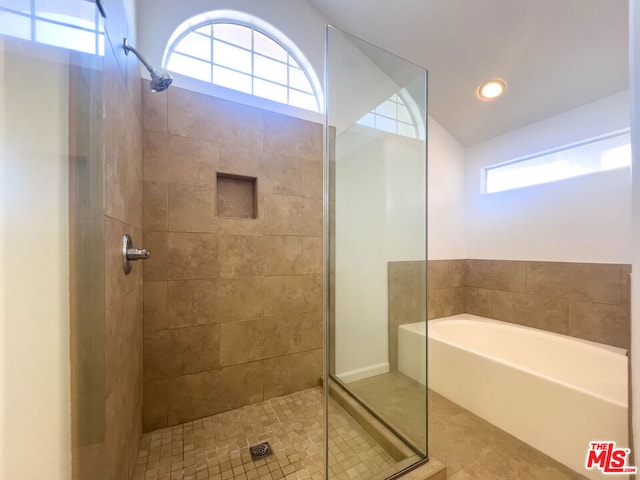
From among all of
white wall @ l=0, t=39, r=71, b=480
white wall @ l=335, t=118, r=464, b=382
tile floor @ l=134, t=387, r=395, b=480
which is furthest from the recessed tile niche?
tile floor @ l=134, t=387, r=395, b=480

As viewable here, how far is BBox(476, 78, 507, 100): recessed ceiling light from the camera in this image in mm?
1991

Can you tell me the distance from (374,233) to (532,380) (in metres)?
1.33

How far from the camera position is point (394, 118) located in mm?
2082

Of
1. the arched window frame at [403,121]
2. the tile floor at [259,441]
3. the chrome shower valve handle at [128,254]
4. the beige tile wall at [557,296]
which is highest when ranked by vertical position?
the arched window frame at [403,121]

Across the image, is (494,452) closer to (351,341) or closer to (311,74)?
(351,341)

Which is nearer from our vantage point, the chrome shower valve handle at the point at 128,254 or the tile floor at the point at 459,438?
the chrome shower valve handle at the point at 128,254

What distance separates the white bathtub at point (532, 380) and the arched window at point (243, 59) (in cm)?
218

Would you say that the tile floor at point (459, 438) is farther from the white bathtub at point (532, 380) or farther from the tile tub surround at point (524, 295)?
the tile tub surround at point (524, 295)

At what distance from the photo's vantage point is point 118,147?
1005 mm

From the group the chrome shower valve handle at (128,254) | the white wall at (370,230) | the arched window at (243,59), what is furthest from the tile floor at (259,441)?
the arched window at (243,59)

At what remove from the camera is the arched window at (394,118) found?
1968mm

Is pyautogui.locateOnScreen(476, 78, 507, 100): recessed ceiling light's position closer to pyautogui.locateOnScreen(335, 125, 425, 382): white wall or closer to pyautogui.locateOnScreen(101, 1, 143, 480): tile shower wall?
pyautogui.locateOnScreen(335, 125, 425, 382): white wall

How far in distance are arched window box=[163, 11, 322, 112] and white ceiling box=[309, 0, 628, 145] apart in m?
0.53

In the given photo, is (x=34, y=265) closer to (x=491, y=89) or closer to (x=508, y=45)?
(x=508, y=45)
